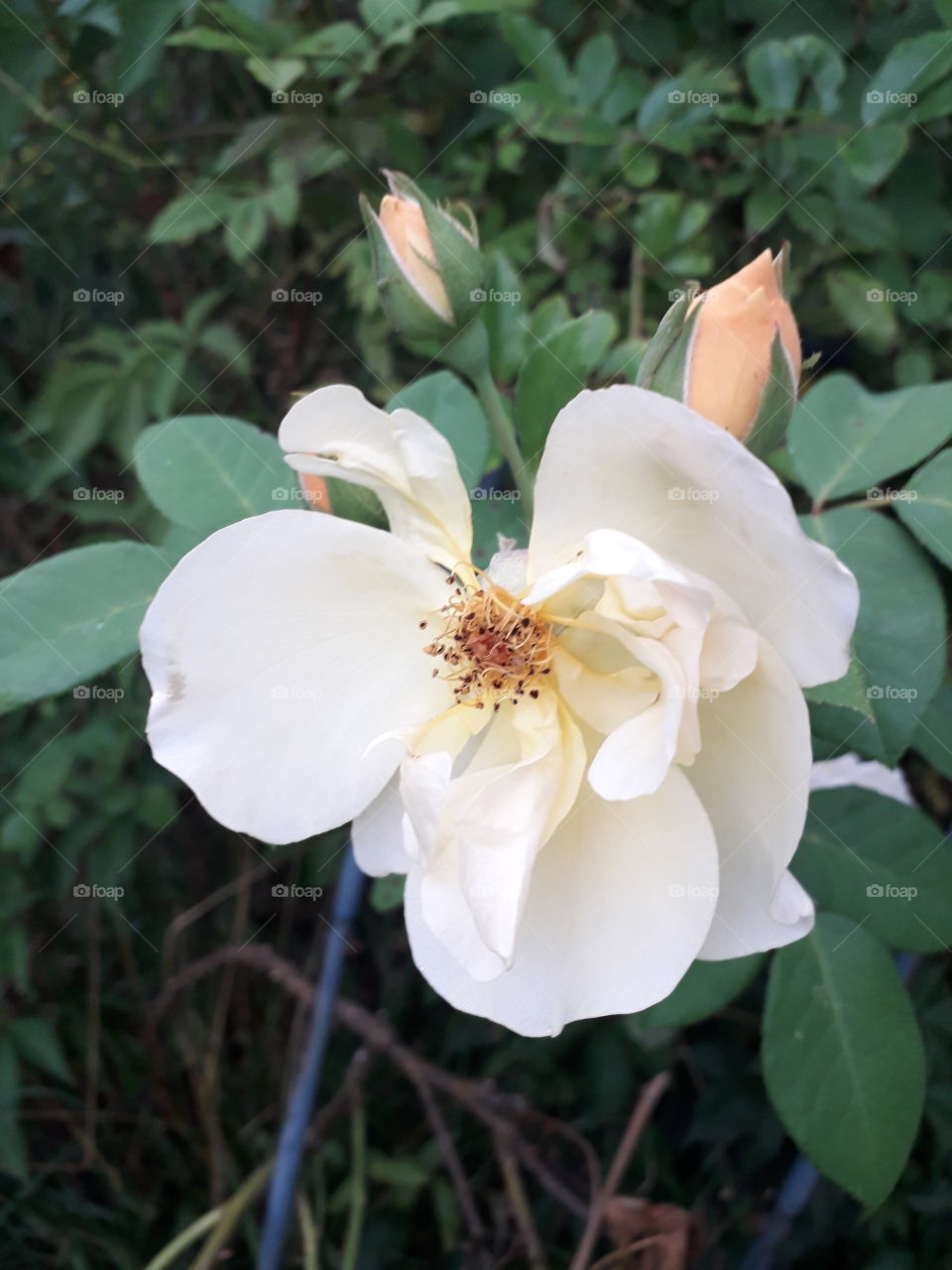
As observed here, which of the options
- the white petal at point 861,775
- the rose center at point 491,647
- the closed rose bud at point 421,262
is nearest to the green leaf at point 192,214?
the closed rose bud at point 421,262

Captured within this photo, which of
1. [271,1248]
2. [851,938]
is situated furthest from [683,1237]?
[271,1248]

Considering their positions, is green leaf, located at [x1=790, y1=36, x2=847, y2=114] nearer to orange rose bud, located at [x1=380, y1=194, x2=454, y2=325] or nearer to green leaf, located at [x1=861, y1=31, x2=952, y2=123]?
green leaf, located at [x1=861, y1=31, x2=952, y2=123]

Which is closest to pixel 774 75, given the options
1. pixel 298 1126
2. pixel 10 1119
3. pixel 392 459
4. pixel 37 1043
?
pixel 392 459

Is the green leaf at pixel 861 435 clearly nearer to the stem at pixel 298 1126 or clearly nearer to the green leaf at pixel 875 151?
the green leaf at pixel 875 151

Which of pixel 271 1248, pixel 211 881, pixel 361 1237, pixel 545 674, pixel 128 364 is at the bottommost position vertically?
pixel 361 1237

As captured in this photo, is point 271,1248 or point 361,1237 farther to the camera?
point 361,1237

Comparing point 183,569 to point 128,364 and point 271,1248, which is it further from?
point 128,364

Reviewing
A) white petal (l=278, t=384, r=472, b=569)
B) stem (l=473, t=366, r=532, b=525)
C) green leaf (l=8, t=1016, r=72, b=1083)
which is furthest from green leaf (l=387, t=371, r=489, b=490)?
green leaf (l=8, t=1016, r=72, b=1083)
